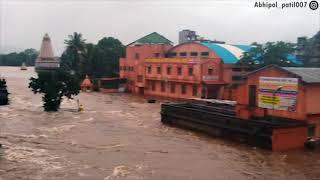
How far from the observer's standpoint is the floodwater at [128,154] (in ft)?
52.6

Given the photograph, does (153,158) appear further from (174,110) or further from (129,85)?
(129,85)

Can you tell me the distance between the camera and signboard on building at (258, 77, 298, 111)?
70.9 ft

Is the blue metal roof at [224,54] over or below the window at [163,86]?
over

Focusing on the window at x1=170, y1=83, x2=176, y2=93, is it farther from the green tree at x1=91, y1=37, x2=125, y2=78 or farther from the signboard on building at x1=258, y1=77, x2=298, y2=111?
the signboard on building at x1=258, y1=77, x2=298, y2=111

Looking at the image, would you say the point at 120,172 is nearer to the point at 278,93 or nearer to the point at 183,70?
the point at 278,93

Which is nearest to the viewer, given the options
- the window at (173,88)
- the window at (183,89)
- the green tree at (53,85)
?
the green tree at (53,85)

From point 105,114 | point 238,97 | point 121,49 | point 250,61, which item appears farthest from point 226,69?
point 121,49

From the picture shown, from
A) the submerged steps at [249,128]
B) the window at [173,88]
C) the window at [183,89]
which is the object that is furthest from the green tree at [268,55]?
the submerged steps at [249,128]

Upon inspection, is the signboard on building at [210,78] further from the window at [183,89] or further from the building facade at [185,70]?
the window at [183,89]

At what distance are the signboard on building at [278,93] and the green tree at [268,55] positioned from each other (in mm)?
17578

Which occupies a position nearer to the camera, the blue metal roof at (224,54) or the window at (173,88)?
the blue metal roof at (224,54)

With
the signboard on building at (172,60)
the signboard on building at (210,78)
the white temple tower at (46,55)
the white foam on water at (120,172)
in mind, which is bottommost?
the white foam on water at (120,172)

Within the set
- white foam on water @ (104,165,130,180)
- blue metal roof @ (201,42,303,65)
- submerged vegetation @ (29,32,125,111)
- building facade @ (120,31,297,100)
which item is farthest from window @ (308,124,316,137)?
submerged vegetation @ (29,32,125,111)

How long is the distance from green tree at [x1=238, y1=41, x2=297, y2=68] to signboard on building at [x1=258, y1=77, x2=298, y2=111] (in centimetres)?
1758
